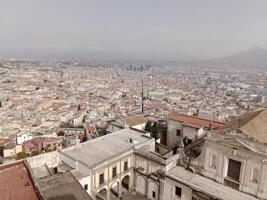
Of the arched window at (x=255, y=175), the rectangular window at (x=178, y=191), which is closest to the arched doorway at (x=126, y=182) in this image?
the rectangular window at (x=178, y=191)

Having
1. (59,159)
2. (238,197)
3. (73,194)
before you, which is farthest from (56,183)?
(238,197)

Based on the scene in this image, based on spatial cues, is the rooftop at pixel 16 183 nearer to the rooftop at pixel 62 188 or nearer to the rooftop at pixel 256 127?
the rooftop at pixel 62 188

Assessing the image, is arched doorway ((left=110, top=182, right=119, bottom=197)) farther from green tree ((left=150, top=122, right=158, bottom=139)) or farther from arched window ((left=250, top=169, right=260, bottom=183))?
arched window ((left=250, top=169, right=260, bottom=183))

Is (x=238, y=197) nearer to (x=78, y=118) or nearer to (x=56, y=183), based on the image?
(x=56, y=183)

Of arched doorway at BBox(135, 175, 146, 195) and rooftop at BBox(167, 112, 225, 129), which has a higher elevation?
rooftop at BBox(167, 112, 225, 129)

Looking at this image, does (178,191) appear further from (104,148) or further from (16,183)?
(16,183)

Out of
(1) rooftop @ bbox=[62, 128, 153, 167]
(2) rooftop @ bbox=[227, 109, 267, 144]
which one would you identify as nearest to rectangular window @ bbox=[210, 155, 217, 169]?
(2) rooftop @ bbox=[227, 109, 267, 144]

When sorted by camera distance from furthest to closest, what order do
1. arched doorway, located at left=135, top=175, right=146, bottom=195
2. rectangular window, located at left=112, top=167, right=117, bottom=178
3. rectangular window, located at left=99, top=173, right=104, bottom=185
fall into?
arched doorway, located at left=135, top=175, right=146, bottom=195 → rectangular window, located at left=112, top=167, right=117, bottom=178 → rectangular window, located at left=99, top=173, right=104, bottom=185
